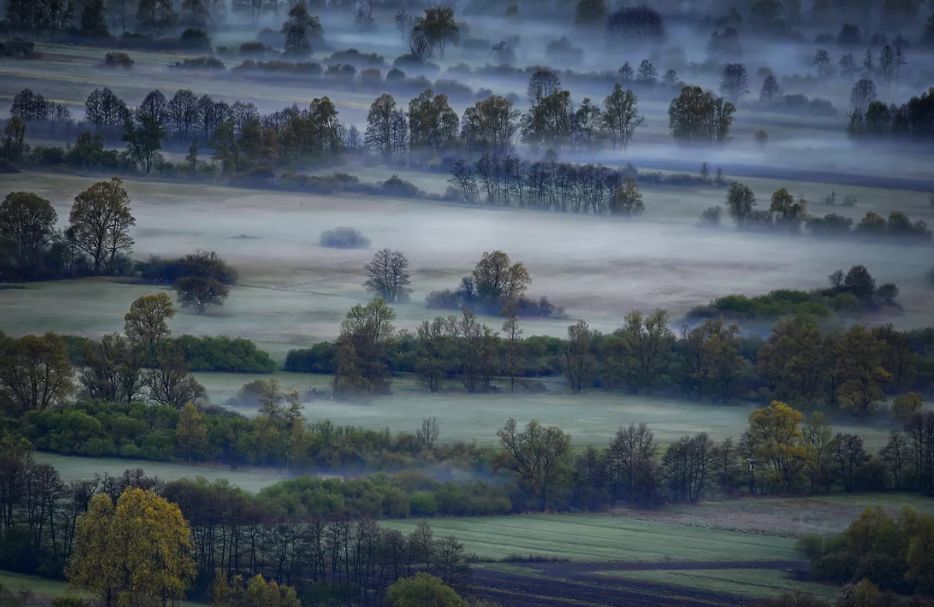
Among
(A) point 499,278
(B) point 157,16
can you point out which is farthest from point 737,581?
(B) point 157,16

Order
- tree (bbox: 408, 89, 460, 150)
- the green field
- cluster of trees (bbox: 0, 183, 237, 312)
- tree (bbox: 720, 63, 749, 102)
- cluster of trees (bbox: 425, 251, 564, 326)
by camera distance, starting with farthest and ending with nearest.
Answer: tree (bbox: 408, 89, 460, 150) → tree (bbox: 720, 63, 749, 102) → cluster of trees (bbox: 0, 183, 237, 312) → cluster of trees (bbox: 425, 251, 564, 326) → the green field

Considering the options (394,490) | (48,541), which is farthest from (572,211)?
(48,541)

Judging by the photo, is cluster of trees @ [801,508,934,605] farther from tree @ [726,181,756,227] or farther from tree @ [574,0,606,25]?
tree @ [574,0,606,25]

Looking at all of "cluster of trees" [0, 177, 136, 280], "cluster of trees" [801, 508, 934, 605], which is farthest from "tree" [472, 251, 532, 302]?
"cluster of trees" [801, 508, 934, 605]

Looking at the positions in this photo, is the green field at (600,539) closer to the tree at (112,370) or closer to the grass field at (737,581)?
the grass field at (737,581)

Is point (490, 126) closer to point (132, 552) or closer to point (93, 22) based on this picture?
Result: point (93, 22)

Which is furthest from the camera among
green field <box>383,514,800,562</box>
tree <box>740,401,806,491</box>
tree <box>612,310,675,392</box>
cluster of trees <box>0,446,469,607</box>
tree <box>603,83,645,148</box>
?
tree <box>603,83,645,148</box>
